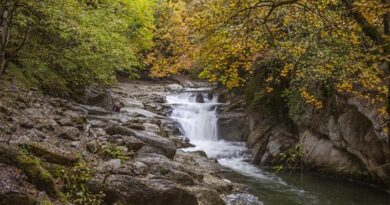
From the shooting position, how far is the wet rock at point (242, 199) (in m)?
12.0

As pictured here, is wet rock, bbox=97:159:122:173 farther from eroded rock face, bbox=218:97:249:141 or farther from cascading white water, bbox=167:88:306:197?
eroded rock face, bbox=218:97:249:141

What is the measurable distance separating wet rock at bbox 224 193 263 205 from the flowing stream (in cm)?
47

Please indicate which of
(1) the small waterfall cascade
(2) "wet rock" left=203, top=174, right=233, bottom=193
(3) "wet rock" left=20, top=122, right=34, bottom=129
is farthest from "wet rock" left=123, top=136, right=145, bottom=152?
(1) the small waterfall cascade

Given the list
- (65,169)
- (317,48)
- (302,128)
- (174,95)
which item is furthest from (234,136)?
(65,169)

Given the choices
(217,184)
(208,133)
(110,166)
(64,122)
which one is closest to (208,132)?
(208,133)

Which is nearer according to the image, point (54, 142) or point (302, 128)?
point (54, 142)

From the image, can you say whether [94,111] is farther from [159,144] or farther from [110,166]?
[110,166]

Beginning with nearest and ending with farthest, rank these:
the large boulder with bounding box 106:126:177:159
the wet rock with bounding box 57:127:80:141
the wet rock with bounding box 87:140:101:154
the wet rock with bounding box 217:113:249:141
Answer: the wet rock with bounding box 87:140:101:154, the wet rock with bounding box 57:127:80:141, the large boulder with bounding box 106:126:177:159, the wet rock with bounding box 217:113:249:141

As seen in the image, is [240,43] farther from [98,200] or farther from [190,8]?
[98,200]

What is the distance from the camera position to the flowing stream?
44.3 feet

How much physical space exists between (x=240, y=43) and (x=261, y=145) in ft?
34.5

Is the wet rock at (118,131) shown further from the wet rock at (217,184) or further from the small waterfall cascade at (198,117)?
the small waterfall cascade at (198,117)

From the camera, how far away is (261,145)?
63.8ft

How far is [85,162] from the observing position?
32.5 ft
